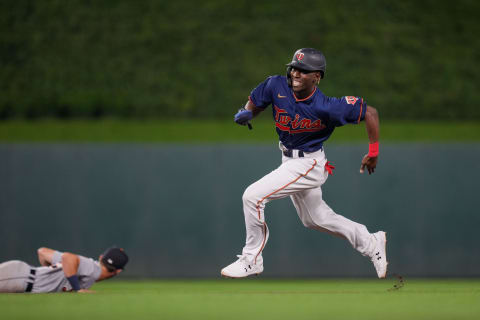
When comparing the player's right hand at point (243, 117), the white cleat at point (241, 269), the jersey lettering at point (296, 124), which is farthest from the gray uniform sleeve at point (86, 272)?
the jersey lettering at point (296, 124)

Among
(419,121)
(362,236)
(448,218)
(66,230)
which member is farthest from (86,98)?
(362,236)

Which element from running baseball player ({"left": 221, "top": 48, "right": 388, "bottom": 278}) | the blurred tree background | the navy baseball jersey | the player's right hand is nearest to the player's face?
running baseball player ({"left": 221, "top": 48, "right": 388, "bottom": 278})

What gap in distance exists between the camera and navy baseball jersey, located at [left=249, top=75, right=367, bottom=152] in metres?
5.69

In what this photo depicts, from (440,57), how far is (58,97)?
352 inches

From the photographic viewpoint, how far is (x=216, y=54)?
16.4m

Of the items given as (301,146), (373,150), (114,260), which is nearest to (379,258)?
(373,150)

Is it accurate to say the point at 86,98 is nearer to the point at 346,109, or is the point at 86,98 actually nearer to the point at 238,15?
the point at 238,15

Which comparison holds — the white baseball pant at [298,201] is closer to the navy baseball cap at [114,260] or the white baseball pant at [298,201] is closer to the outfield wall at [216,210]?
the navy baseball cap at [114,260]

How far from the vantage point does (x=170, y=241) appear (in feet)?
32.2

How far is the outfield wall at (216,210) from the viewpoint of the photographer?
9750mm

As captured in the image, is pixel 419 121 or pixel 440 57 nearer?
pixel 419 121

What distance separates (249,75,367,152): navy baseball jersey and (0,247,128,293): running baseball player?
7.02ft

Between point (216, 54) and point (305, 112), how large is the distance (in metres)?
10.9

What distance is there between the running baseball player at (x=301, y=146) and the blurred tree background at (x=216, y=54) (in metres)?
9.40
